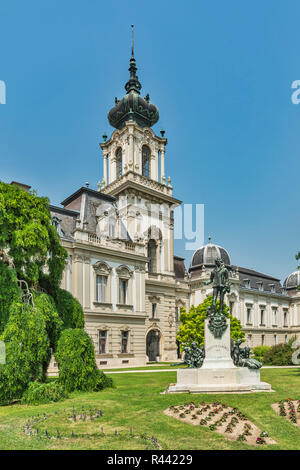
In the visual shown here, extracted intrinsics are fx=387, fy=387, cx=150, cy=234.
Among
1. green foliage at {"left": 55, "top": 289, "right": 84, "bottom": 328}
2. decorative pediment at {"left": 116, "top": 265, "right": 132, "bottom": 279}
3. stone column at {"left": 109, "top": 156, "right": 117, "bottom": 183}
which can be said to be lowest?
green foliage at {"left": 55, "top": 289, "right": 84, "bottom": 328}

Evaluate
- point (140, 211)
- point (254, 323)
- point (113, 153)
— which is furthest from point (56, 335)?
point (254, 323)

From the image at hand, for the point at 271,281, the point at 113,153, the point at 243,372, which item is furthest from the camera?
the point at 271,281

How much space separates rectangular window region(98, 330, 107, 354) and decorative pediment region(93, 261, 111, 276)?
487cm

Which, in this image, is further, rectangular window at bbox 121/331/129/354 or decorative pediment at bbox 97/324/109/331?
rectangular window at bbox 121/331/129/354

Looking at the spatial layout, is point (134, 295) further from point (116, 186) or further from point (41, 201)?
point (41, 201)

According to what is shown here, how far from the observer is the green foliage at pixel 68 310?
1673 cm

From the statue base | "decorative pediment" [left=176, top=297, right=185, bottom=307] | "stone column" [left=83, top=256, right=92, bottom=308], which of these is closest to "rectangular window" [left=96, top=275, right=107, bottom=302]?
"stone column" [left=83, top=256, right=92, bottom=308]

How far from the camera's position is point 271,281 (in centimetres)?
6688

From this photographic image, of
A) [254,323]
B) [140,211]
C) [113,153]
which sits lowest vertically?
[254,323]

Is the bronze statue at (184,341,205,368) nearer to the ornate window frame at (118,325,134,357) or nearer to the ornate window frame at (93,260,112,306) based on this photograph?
the ornate window frame at (93,260,112,306)

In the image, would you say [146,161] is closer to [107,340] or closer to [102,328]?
[102,328]

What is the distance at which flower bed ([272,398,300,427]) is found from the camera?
9.94 meters

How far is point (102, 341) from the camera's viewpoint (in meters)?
32.5

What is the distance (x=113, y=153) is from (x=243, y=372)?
35.2 meters
